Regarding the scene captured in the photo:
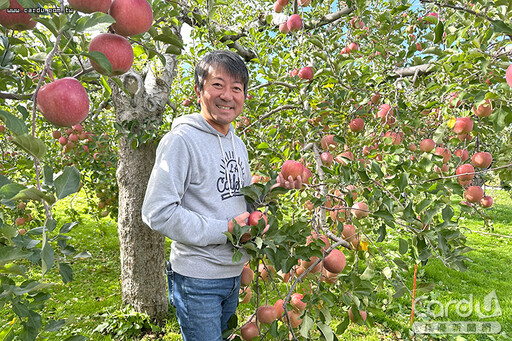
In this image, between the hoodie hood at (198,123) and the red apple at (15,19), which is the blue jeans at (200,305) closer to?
the hoodie hood at (198,123)

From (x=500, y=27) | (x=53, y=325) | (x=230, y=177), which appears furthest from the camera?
(x=230, y=177)

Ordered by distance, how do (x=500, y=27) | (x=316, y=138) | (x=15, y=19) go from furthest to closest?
(x=316, y=138)
(x=500, y=27)
(x=15, y=19)

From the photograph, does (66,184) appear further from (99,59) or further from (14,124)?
(99,59)

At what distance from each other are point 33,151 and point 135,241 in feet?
10.2

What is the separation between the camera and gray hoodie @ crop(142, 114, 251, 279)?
1276mm

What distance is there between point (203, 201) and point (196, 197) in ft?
0.13

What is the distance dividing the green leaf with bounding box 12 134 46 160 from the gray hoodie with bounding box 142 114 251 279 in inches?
23.3

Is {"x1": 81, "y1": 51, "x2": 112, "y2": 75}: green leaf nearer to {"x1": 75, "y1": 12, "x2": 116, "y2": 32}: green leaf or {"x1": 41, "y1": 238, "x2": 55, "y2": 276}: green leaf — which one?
{"x1": 75, "y1": 12, "x2": 116, "y2": 32}: green leaf

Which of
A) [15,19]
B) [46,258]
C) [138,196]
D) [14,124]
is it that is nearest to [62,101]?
[14,124]

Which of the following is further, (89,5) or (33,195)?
(89,5)

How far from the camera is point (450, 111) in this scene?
2010 millimetres

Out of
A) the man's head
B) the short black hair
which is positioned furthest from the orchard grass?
the short black hair

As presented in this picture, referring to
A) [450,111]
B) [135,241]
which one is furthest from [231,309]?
[135,241]

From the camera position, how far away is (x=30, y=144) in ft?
2.22
